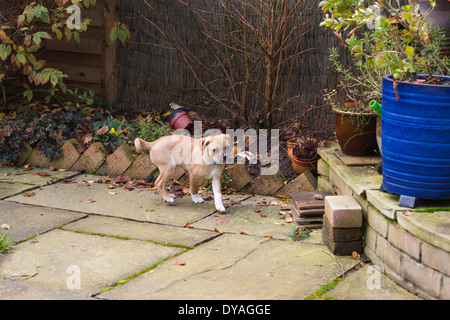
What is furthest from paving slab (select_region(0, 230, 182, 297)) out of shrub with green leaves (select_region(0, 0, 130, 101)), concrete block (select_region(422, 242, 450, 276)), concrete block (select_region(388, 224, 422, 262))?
shrub with green leaves (select_region(0, 0, 130, 101))

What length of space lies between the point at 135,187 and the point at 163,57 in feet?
6.62

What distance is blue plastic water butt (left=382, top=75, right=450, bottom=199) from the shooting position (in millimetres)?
3605

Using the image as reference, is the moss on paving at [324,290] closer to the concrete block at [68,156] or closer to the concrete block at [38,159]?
the concrete block at [68,156]

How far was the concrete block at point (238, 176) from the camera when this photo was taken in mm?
5695

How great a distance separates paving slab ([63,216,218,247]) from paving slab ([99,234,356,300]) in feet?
0.55

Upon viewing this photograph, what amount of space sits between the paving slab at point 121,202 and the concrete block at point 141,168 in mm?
324

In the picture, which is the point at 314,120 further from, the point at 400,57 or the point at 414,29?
the point at 414,29

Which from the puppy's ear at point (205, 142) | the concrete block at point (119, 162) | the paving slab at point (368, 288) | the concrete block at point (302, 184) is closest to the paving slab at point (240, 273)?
the paving slab at point (368, 288)

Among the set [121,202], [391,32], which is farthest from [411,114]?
[121,202]

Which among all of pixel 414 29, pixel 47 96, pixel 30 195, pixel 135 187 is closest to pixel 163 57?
pixel 47 96

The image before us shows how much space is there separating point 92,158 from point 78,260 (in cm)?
249

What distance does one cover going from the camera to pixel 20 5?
7191 millimetres

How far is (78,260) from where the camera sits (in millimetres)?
4062

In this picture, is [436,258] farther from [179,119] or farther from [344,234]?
[179,119]
